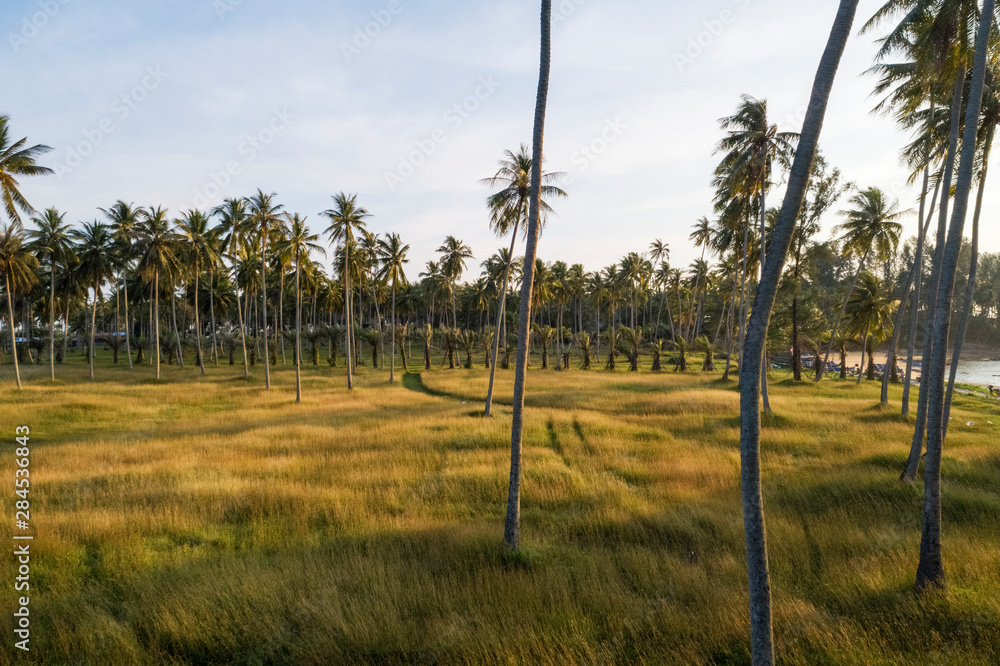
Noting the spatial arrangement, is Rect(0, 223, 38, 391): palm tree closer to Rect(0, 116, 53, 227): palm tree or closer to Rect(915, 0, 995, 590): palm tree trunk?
Rect(0, 116, 53, 227): palm tree

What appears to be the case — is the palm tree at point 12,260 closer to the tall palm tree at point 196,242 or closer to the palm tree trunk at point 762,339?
the tall palm tree at point 196,242

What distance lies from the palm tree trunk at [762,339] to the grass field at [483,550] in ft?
3.99

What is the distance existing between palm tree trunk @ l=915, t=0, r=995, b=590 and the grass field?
494 mm

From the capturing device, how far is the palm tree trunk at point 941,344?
A: 7.15 m

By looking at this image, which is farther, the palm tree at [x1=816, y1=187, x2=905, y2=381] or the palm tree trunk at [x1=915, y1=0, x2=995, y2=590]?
the palm tree at [x1=816, y1=187, x2=905, y2=381]

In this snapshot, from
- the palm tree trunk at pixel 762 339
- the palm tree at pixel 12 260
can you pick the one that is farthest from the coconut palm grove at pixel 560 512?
the palm tree at pixel 12 260

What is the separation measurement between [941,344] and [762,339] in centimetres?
619

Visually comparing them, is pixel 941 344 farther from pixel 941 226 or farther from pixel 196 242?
pixel 196 242

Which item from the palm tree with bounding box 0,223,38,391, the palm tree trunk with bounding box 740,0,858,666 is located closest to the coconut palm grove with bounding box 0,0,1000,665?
the palm tree trunk with bounding box 740,0,858,666

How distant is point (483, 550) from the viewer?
8453 millimetres

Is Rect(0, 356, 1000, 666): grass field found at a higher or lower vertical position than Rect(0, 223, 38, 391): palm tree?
lower

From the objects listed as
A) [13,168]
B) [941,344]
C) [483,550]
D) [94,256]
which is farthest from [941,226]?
[94,256]

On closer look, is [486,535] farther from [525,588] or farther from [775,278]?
[775,278]

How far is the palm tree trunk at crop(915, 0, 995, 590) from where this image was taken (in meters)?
7.15
